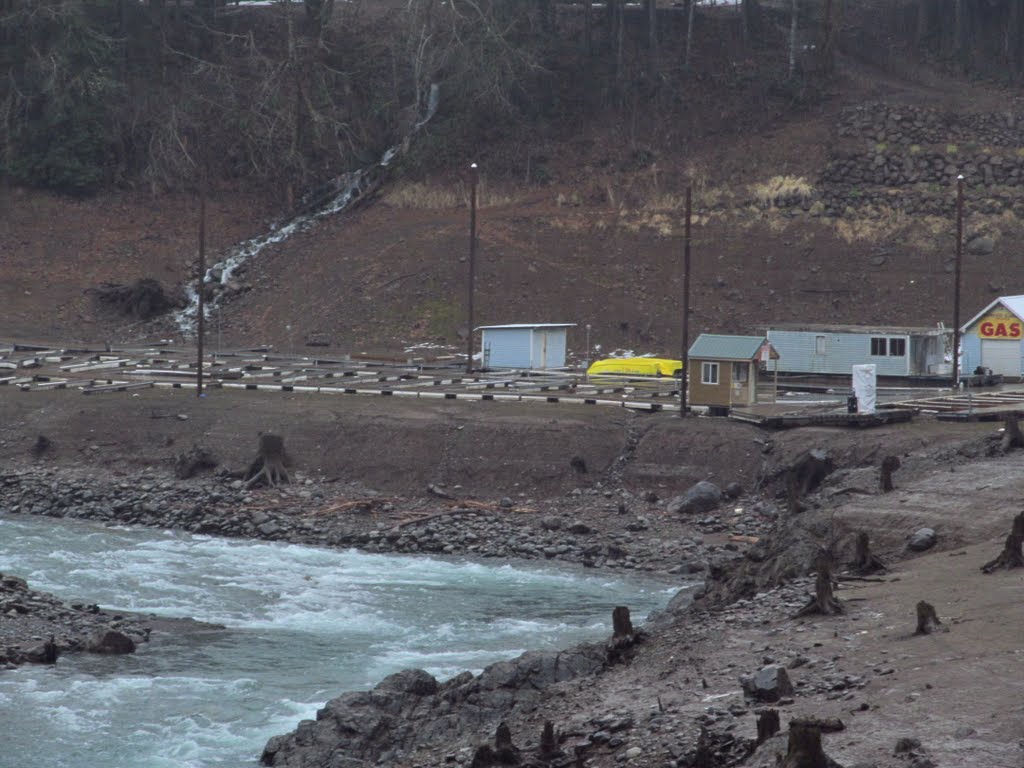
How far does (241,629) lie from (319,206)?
1703 inches

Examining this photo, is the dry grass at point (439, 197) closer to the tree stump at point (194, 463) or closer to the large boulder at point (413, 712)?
the tree stump at point (194, 463)

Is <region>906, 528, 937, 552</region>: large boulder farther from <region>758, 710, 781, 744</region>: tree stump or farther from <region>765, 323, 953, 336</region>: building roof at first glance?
<region>765, 323, 953, 336</region>: building roof

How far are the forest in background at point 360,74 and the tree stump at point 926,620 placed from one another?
49.4 metres

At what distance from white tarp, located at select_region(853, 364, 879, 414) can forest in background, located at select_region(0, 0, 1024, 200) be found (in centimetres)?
3171

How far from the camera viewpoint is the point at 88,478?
37250 mm

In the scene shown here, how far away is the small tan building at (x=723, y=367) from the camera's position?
3878 cm

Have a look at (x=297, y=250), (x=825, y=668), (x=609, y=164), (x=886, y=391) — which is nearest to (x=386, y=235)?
(x=297, y=250)

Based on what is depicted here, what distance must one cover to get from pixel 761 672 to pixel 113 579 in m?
15.6

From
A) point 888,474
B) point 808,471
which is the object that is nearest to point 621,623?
point 888,474

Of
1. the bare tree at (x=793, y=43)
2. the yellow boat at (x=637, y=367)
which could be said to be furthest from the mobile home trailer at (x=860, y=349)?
the bare tree at (x=793, y=43)

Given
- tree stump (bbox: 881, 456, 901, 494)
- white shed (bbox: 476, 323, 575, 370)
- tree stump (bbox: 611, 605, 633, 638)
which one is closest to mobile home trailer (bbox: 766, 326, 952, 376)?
white shed (bbox: 476, 323, 575, 370)

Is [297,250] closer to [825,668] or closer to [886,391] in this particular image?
[886,391]

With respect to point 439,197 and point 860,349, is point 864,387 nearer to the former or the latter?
point 860,349

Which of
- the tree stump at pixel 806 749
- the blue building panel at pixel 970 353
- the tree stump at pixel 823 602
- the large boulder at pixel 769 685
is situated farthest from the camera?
the blue building panel at pixel 970 353
